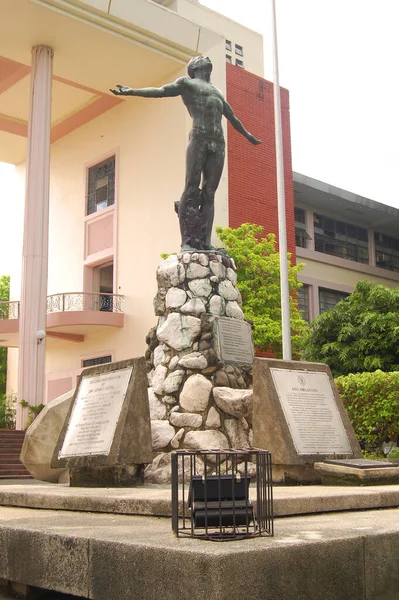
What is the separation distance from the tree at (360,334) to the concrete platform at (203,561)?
15.5m

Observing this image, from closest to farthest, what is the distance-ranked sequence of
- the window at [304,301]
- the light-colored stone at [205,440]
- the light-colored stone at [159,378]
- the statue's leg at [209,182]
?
the light-colored stone at [205,440] < the light-colored stone at [159,378] < the statue's leg at [209,182] < the window at [304,301]

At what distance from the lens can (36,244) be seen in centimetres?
2517

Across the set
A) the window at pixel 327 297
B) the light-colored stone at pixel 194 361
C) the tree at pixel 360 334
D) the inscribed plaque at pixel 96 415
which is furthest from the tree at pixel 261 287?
the inscribed plaque at pixel 96 415

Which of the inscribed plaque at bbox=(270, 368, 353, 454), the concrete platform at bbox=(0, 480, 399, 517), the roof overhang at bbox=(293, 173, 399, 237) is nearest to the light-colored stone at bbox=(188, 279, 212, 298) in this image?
the inscribed plaque at bbox=(270, 368, 353, 454)

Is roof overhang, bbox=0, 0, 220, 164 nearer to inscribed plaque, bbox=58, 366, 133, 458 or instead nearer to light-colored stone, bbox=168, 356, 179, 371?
light-colored stone, bbox=168, 356, 179, 371

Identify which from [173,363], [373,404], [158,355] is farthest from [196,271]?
[373,404]

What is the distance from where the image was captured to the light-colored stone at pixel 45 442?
9312 mm

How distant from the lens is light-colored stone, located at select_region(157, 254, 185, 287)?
402 inches

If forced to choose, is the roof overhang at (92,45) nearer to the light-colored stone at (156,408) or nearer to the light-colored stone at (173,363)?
the light-colored stone at (173,363)

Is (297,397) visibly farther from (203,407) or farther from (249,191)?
(249,191)

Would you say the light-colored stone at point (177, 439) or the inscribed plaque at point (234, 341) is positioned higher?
the inscribed plaque at point (234, 341)

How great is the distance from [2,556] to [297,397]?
4.10m

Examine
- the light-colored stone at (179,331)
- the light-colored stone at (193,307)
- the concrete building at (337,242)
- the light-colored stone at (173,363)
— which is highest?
the concrete building at (337,242)

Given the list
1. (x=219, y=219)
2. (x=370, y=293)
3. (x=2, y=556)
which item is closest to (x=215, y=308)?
(x=2, y=556)
